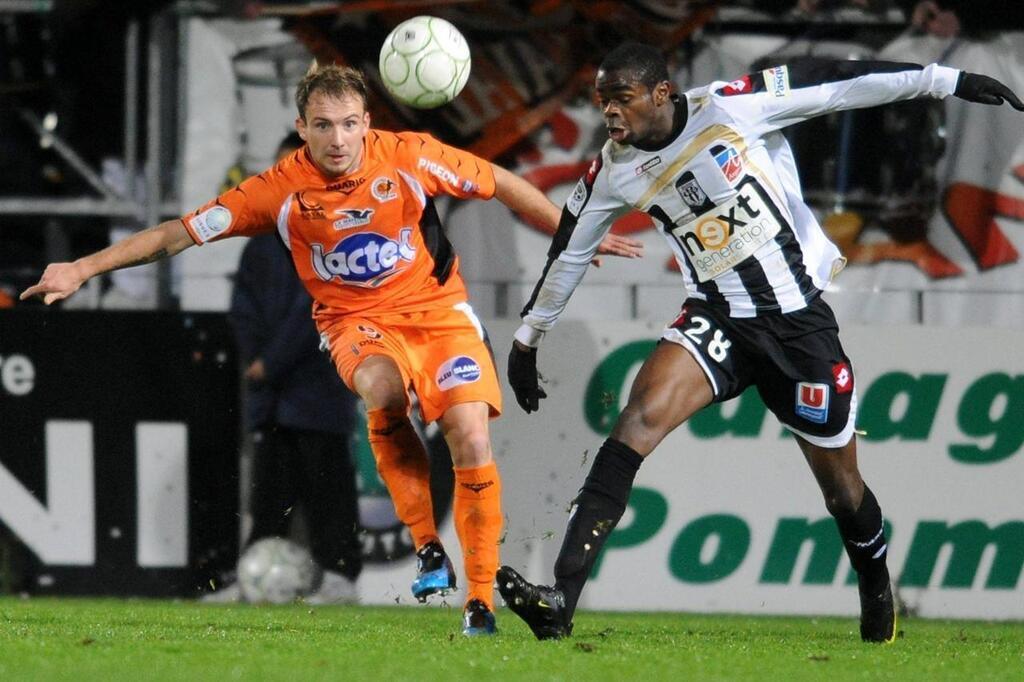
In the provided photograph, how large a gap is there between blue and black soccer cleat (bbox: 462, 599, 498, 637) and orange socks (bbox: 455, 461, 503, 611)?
0.35 feet

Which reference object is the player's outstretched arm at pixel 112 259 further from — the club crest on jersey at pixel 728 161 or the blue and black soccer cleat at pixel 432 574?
the club crest on jersey at pixel 728 161

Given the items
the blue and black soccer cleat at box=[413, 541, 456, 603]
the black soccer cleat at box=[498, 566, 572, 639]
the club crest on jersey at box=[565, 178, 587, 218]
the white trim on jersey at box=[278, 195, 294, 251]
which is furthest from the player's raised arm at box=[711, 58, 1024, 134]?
the blue and black soccer cleat at box=[413, 541, 456, 603]

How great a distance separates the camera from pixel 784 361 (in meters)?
5.95

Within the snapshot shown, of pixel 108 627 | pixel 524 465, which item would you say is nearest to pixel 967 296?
pixel 524 465

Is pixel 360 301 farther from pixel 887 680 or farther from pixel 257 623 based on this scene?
pixel 887 680

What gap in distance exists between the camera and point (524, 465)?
8.96m

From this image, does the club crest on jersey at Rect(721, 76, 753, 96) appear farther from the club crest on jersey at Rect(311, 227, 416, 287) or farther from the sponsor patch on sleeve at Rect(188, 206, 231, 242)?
the sponsor patch on sleeve at Rect(188, 206, 231, 242)

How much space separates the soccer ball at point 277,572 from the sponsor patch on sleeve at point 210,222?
115 inches

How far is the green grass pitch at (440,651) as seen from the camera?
476cm

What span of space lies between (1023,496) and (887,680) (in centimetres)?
432

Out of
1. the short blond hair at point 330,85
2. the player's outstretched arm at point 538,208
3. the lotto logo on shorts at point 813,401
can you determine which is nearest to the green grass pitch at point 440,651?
the lotto logo on shorts at point 813,401

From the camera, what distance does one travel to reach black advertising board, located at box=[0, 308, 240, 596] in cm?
896

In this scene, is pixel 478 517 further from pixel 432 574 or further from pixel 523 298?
pixel 523 298

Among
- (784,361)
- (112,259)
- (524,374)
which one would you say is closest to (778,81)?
(784,361)
